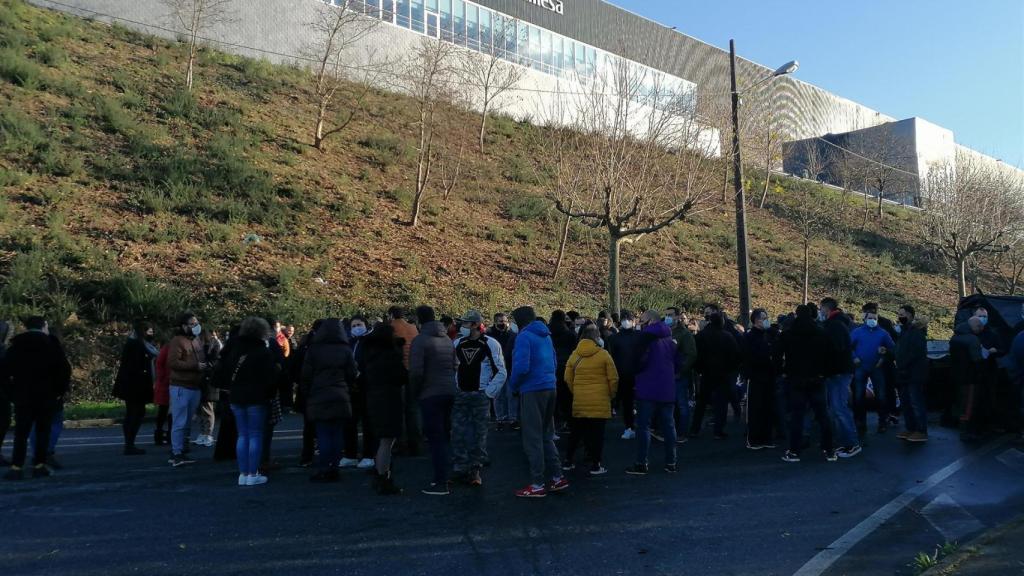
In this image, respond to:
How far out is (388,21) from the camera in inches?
1751

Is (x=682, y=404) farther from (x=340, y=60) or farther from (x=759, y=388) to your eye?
(x=340, y=60)

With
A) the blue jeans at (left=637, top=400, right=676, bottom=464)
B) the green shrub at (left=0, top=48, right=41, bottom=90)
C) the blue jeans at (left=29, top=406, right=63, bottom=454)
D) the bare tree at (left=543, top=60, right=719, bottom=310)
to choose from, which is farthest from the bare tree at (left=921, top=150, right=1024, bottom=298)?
the green shrub at (left=0, top=48, right=41, bottom=90)

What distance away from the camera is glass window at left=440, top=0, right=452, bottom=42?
152 ft

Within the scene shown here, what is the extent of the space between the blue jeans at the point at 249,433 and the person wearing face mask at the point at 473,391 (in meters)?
2.13

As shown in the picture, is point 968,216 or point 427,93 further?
point 968,216

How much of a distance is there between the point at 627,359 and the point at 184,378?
5.70m

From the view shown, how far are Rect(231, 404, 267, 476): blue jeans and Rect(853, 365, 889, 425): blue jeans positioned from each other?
8.70 metres

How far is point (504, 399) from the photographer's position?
13.6 m

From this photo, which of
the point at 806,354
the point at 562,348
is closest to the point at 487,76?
the point at 562,348

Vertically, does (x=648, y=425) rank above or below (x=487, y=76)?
below

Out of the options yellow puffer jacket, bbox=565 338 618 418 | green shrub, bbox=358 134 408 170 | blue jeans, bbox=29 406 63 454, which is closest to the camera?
yellow puffer jacket, bbox=565 338 618 418

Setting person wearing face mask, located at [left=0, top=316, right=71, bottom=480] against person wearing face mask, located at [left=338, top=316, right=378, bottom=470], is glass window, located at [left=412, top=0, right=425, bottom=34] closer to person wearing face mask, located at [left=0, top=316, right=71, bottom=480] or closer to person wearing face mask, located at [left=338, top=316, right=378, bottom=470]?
person wearing face mask, located at [left=338, top=316, right=378, bottom=470]

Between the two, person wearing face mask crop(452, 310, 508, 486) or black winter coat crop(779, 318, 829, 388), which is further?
black winter coat crop(779, 318, 829, 388)

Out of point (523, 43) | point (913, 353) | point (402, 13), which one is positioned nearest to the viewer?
point (913, 353)
